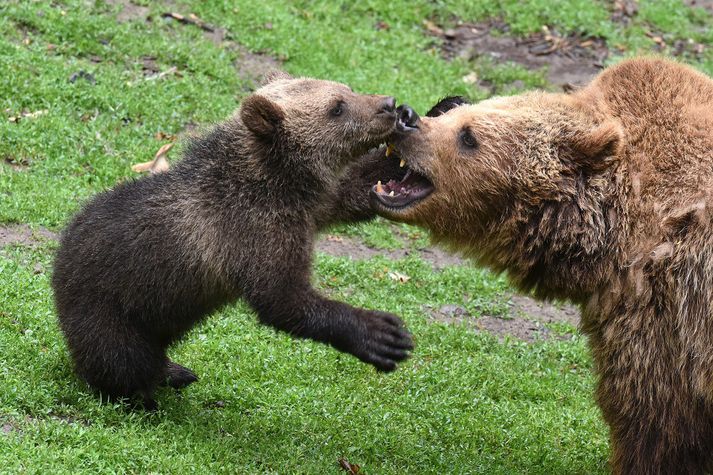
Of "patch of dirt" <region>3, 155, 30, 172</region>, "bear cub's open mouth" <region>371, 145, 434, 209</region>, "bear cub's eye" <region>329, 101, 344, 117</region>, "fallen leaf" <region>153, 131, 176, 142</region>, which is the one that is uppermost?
"bear cub's eye" <region>329, 101, 344, 117</region>

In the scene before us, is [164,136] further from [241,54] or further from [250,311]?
[250,311]

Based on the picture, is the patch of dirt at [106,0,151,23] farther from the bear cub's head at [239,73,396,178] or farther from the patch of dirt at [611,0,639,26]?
the patch of dirt at [611,0,639,26]

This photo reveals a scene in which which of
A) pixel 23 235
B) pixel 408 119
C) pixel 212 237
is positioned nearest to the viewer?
pixel 408 119

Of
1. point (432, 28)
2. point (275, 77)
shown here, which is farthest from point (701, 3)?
point (275, 77)

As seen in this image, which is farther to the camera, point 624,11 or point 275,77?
point 624,11

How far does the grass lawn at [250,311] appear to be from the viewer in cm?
694

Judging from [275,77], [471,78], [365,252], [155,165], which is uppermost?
[275,77]

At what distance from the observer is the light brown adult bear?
5.96 meters

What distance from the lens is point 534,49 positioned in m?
15.7

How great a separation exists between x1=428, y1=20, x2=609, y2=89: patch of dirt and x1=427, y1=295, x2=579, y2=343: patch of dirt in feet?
17.8

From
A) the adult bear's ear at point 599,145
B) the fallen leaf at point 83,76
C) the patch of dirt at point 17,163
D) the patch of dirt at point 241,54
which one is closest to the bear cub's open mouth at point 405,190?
the adult bear's ear at point 599,145

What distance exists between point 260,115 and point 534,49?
932cm

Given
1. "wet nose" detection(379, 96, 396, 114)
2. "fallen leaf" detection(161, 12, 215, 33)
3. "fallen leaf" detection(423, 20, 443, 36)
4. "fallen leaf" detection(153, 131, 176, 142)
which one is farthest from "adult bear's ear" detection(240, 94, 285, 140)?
"fallen leaf" detection(423, 20, 443, 36)

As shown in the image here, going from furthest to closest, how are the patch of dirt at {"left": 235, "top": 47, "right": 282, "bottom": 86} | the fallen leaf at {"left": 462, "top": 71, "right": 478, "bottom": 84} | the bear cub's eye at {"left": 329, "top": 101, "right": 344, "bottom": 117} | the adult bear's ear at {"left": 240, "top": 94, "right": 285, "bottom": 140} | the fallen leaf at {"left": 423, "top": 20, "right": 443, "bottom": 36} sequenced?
the fallen leaf at {"left": 423, "top": 20, "right": 443, "bottom": 36} < the fallen leaf at {"left": 462, "top": 71, "right": 478, "bottom": 84} < the patch of dirt at {"left": 235, "top": 47, "right": 282, "bottom": 86} < the bear cub's eye at {"left": 329, "top": 101, "right": 344, "bottom": 117} < the adult bear's ear at {"left": 240, "top": 94, "right": 285, "bottom": 140}
